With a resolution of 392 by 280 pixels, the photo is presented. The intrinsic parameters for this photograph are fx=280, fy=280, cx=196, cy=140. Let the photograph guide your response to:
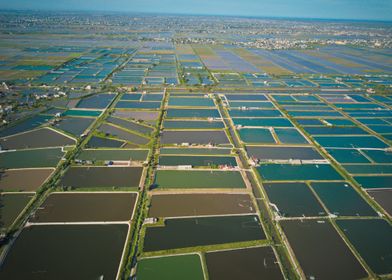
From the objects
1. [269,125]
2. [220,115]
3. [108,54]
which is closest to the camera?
[269,125]

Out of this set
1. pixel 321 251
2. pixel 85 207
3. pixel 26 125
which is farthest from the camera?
pixel 26 125

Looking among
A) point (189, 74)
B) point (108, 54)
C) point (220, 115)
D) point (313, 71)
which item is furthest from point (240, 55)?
point (220, 115)

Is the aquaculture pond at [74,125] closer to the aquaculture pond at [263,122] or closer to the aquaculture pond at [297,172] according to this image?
the aquaculture pond at [263,122]

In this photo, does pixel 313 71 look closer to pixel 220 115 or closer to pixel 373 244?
pixel 220 115

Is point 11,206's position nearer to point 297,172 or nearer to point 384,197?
point 297,172

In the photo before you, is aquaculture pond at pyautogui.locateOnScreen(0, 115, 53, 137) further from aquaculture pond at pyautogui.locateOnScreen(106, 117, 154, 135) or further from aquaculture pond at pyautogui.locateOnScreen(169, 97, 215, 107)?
aquaculture pond at pyautogui.locateOnScreen(169, 97, 215, 107)

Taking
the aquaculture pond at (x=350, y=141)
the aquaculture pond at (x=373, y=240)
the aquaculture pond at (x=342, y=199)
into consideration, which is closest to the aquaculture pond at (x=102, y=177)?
the aquaculture pond at (x=342, y=199)

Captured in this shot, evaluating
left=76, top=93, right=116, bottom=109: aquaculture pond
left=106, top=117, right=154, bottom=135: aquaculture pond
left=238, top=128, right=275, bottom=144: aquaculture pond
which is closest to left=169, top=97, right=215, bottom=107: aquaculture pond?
left=106, top=117, right=154, bottom=135: aquaculture pond

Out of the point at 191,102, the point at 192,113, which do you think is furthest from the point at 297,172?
the point at 191,102
